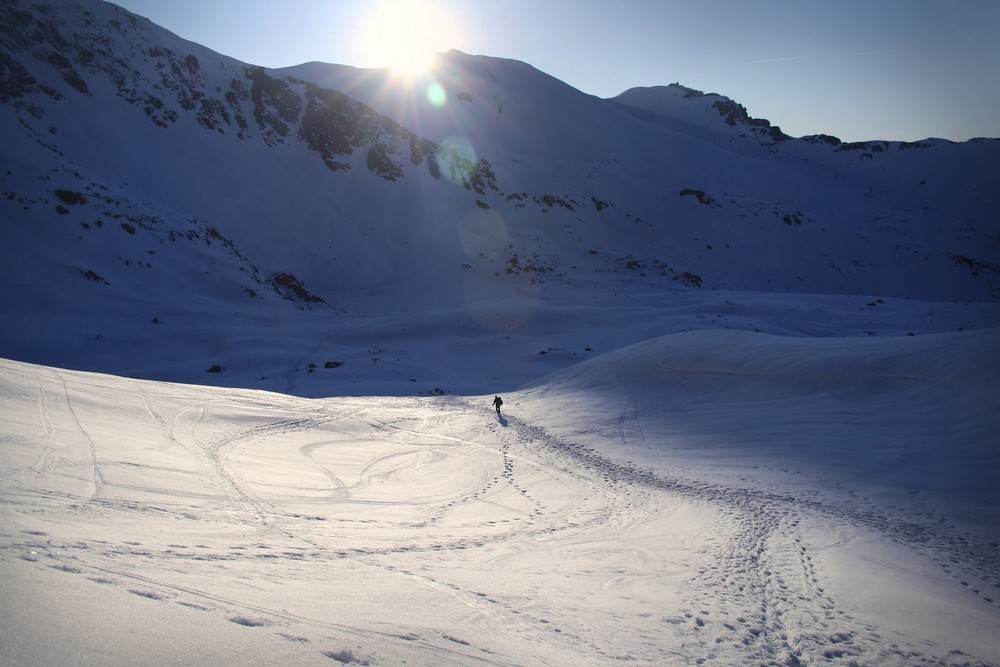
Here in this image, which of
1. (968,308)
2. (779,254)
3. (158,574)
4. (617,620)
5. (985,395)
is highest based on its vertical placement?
(779,254)

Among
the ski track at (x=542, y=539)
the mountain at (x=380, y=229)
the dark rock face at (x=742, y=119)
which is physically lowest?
the ski track at (x=542, y=539)

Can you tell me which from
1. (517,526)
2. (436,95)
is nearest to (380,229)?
(436,95)

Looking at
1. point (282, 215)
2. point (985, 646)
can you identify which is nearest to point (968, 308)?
point (985, 646)

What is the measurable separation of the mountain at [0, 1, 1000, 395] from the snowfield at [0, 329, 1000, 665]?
41.7ft

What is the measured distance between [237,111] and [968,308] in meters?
69.0

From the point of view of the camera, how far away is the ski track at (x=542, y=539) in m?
4.25

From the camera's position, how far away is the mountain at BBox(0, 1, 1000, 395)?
31750mm

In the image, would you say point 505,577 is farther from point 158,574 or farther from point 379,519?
point 158,574

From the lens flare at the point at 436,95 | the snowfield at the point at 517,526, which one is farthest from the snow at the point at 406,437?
the lens flare at the point at 436,95

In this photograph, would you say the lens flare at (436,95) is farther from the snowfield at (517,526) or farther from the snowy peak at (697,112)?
the snowfield at (517,526)

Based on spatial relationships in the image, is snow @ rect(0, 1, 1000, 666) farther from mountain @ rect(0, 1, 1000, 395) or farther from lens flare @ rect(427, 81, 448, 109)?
lens flare @ rect(427, 81, 448, 109)

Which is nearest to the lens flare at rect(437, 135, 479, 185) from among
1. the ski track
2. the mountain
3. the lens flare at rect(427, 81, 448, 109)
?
the mountain

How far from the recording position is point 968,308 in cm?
4116

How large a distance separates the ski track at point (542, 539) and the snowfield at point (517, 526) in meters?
0.04
